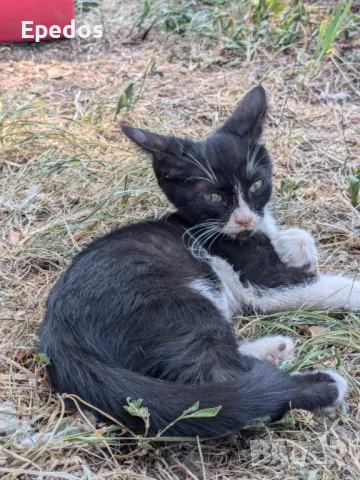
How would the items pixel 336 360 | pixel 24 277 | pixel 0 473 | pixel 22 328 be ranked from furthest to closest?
pixel 24 277 < pixel 22 328 < pixel 336 360 < pixel 0 473

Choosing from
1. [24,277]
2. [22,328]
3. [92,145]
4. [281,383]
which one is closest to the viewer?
[281,383]

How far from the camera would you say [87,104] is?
195 inches

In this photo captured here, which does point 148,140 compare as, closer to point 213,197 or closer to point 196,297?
point 213,197

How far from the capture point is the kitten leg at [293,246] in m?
3.18

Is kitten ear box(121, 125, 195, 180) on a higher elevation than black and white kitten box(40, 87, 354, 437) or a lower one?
higher

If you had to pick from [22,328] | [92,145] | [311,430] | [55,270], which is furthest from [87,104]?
[311,430]

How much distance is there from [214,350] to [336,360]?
0.55 metres

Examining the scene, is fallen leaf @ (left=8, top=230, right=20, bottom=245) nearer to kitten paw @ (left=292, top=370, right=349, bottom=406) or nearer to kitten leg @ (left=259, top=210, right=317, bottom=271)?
kitten leg @ (left=259, top=210, right=317, bottom=271)

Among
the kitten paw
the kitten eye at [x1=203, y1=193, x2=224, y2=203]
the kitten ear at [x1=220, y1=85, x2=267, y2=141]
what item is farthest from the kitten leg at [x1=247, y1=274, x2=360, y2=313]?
the kitten ear at [x1=220, y1=85, x2=267, y2=141]

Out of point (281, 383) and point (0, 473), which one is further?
point (281, 383)

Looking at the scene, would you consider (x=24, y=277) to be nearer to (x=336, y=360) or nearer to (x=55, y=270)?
(x=55, y=270)

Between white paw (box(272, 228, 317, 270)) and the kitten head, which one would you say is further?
white paw (box(272, 228, 317, 270))

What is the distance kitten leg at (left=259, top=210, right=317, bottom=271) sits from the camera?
10.4ft

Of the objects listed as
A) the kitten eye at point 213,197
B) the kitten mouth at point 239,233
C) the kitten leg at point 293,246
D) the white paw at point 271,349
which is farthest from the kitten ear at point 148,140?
the white paw at point 271,349
